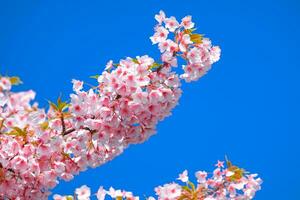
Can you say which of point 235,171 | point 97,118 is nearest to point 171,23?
point 97,118

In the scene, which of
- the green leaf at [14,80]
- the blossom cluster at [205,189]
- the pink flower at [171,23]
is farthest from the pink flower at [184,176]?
the green leaf at [14,80]

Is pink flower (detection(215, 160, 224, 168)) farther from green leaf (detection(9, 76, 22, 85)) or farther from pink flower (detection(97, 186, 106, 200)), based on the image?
green leaf (detection(9, 76, 22, 85))

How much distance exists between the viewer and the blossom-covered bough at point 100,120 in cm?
599

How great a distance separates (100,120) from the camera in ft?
19.8

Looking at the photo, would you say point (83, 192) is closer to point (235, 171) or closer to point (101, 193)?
point (101, 193)

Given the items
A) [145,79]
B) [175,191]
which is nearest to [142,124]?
[145,79]

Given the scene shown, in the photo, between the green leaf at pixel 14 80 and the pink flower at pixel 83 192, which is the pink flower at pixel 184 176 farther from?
the green leaf at pixel 14 80

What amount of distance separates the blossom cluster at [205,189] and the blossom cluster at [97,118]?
0.60 meters

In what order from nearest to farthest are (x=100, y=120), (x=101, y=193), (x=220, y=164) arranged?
(x=100, y=120) → (x=101, y=193) → (x=220, y=164)

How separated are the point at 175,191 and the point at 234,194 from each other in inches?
47.2

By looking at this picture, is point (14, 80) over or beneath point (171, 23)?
beneath

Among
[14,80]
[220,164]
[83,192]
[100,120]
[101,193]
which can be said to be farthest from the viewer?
[220,164]

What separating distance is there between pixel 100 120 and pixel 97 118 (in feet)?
0.40

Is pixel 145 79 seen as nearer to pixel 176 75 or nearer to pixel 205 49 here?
pixel 176 75
